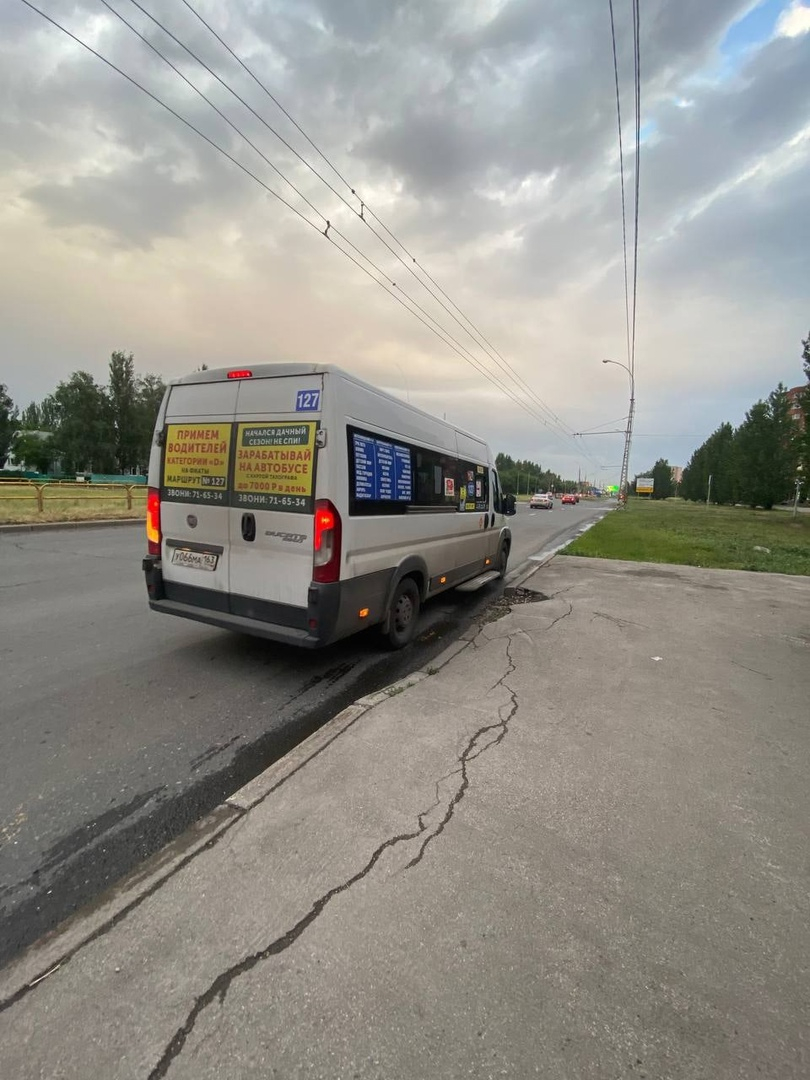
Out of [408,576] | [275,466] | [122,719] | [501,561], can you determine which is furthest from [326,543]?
[501,561]

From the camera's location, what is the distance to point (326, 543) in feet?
13.2

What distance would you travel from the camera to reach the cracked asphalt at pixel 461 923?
1507 millimetres

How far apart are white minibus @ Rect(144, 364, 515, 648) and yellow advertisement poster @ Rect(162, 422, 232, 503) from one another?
0.04 feet

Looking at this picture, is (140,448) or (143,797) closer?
(143,797)

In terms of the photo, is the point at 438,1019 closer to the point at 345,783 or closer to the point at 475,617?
the point at 345,783

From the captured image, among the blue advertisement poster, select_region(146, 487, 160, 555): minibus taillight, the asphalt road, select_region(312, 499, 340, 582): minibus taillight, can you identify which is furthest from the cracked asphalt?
select_region(146, 487, 160, 555): minibus taillight

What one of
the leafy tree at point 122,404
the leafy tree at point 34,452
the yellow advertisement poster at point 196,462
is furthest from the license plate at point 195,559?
the leafy tree at point 34,452

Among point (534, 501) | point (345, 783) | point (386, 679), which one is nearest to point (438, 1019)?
point (345, 783)

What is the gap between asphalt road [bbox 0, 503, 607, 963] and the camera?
2359 mm

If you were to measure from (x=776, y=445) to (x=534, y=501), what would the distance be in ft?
84.4

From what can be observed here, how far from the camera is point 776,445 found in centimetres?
5062

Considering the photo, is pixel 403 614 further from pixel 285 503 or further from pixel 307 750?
pixel 307 750

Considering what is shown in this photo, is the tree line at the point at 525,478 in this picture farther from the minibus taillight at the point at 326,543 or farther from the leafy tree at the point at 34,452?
the minibus taillight at the point at 326,543

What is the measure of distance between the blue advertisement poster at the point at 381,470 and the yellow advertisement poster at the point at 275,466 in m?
0.44
